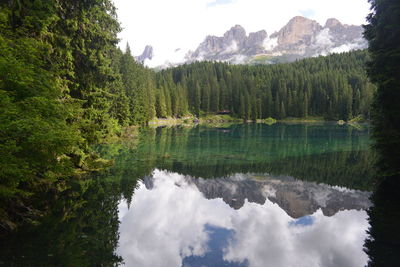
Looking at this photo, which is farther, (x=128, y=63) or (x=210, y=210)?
(x=128, y=63)

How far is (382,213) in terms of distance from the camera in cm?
1359

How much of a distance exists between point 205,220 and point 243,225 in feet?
5.97

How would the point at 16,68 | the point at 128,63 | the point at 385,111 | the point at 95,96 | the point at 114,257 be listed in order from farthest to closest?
1. the point at 128,63
2. the point at 95,96
3. the point at 385,111
4. the point at 114,257
5. the point at 16,68

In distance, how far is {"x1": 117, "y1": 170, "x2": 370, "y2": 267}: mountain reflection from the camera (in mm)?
10141

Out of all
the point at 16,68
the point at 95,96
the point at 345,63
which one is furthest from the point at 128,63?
the point at 345,63

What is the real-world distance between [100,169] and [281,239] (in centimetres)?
1505

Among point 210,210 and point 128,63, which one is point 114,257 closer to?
point 210,210

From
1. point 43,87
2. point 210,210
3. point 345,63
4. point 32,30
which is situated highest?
point 345,63

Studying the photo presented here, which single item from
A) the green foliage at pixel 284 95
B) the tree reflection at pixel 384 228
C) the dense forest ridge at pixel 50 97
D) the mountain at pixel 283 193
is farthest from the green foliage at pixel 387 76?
the green foliage at pixel 284 95

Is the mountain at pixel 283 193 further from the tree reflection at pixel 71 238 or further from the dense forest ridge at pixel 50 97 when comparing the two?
the dense forest ridge at pixel 50 97

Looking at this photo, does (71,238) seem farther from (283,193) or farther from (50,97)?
(283,193)

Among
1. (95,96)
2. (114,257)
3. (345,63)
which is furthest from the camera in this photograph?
(345,63)

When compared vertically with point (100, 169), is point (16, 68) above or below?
above

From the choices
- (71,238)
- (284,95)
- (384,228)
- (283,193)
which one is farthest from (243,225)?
(284,95)
